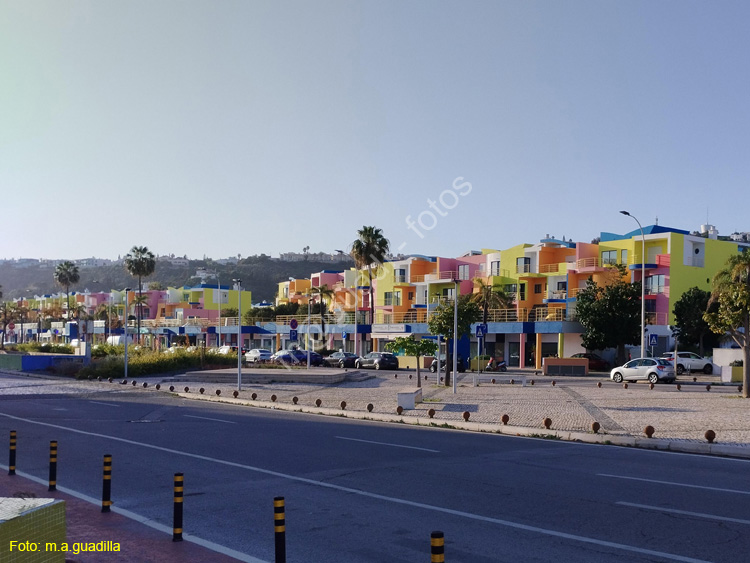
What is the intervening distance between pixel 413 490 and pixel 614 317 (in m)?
47.0

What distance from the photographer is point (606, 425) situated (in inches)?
780

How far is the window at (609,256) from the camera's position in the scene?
205ft

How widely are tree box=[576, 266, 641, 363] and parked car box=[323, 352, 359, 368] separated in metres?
18.2

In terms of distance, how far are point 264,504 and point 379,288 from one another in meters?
74.5

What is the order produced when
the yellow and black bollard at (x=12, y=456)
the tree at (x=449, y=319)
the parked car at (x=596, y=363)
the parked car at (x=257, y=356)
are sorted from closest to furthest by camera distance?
the yellow and black bollard at (x=12, y=456), the tree at (x=449, y=319), the parked car at (x=596, y=363), the parked car at (x=257, y=356)

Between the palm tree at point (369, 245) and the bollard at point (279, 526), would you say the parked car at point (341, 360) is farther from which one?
the bollard at point (279, 526)

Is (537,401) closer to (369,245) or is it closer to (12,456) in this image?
(12,456)

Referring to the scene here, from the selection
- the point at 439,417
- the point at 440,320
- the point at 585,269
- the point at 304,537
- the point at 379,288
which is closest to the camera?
the point at 304,537

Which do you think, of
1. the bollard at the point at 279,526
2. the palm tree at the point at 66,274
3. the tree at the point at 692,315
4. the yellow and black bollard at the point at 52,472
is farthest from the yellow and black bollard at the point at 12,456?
the palm tree at the point at 66,274

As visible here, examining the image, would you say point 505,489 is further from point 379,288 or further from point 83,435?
point 379,288

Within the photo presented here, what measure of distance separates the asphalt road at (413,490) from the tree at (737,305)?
13.7m

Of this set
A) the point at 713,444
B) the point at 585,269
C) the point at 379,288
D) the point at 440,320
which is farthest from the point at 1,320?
the point at 713,444

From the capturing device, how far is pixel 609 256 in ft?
208

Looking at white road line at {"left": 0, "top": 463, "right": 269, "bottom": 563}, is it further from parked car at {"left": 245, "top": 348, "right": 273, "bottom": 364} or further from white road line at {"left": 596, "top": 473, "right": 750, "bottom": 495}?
parked car at {"left": 245, "top": 348, "right": 273, "bottom": 364}
